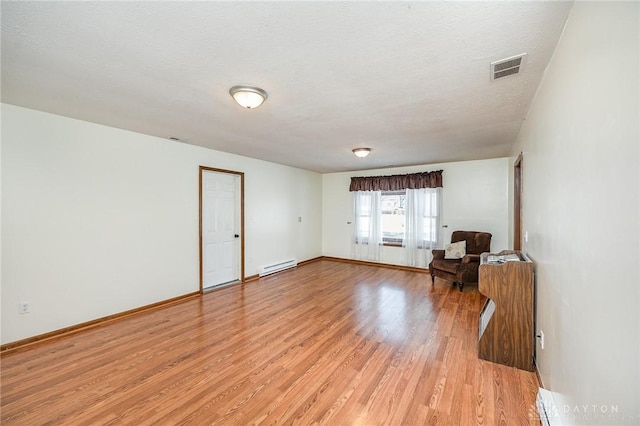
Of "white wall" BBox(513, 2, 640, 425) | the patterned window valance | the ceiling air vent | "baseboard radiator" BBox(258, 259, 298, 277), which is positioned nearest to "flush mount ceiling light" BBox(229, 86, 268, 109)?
the ceiling air vent

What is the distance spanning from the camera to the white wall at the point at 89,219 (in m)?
2.66

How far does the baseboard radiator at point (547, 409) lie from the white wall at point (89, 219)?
168 inches

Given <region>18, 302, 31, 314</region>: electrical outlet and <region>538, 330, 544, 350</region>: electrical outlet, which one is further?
<region>18, 302, 31, 314</region>: electrical outlet

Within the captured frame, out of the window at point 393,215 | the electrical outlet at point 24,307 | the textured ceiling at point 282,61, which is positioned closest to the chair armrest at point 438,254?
the window at point 393,215

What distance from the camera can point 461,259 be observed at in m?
4.71

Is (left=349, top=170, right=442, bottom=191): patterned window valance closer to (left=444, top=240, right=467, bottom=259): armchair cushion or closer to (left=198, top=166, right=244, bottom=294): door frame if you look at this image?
(left=444, top=240, right=467, bottom=259): armchair cushion

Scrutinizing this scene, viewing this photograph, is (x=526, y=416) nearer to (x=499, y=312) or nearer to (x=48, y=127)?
(x=499, y=312)

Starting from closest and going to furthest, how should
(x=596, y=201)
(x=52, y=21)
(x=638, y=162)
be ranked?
(x=638, y=162)
(x=596, y=201)
(x=52, y=21)

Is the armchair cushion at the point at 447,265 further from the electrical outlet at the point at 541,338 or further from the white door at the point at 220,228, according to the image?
the white door at the point at 220,228

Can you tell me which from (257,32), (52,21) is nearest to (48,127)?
(52,21)

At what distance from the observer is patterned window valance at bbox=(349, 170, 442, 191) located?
18.2 feet

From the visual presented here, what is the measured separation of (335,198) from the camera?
711 cm

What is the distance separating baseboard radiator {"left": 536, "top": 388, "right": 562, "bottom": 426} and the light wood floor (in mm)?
70

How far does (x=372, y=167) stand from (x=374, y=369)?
4.66 metres
